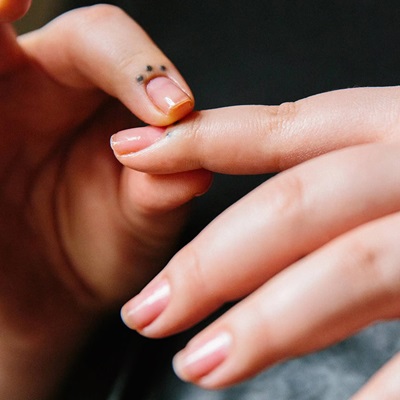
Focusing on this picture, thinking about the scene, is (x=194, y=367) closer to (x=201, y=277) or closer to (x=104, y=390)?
(x=201, y=277)

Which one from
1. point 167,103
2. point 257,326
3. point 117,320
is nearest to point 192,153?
point 167,103

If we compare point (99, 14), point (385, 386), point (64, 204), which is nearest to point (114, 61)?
point (99, 14)

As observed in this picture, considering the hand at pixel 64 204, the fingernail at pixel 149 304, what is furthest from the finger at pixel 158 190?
the fingernail at pixel 149 304

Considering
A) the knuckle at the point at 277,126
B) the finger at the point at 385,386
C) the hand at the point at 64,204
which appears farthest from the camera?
the hand at the point at 64,204

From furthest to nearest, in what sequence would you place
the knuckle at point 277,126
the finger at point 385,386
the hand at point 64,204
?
1. the hand at point 64,204
2. the knuckle at point 277,126
3. the finger at point 385,386

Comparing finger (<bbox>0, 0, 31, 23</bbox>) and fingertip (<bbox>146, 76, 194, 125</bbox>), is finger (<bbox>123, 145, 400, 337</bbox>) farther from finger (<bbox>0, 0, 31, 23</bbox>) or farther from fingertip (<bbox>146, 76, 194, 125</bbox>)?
finger (<bbox>0, 0, 31, 23</bbox>)

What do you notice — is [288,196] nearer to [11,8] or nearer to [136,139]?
[136,139]

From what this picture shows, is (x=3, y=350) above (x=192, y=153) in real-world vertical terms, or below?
below

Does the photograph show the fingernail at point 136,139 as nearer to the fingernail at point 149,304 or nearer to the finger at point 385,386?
the fingernail at point 149,304
